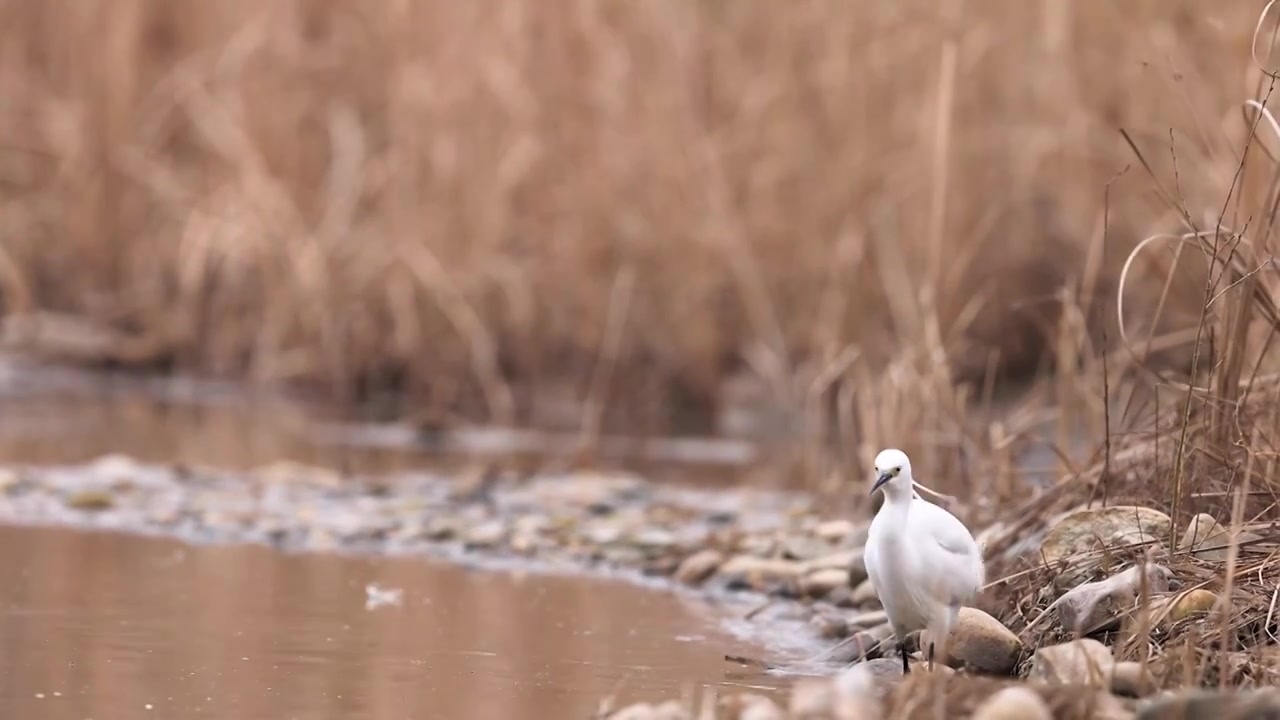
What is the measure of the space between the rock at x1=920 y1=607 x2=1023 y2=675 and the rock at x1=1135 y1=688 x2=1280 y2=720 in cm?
89

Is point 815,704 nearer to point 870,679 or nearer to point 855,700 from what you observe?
point 855,700

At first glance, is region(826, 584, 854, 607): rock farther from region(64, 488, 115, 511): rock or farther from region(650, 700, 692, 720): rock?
region(64, 488, 115, 511): rock

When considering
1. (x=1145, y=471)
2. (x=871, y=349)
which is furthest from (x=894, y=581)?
(x=871, y=349)

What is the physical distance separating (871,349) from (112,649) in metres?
4.70

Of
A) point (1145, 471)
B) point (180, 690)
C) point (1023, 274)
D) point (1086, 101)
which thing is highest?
point (1086, 101)

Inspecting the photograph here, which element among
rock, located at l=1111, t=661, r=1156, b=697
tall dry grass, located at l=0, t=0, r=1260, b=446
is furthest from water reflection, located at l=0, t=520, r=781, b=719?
tall dry grass, located at l=0, t=0, r=1260, b=446

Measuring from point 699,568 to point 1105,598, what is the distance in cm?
189

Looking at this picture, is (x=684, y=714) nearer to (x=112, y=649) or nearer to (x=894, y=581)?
(x=894, y=581)

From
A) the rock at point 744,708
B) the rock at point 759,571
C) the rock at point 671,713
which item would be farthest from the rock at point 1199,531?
the rock at point 759,571

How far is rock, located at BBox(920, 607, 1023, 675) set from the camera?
12.7ft

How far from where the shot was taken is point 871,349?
27.0 feet

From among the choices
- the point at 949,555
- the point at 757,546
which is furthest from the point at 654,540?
the point at 949,555

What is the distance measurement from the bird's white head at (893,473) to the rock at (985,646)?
0.96 ft

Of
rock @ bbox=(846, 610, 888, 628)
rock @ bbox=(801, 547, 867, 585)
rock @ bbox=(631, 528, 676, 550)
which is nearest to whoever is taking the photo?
rock @ bbox=(846, 610, 888, 628)
